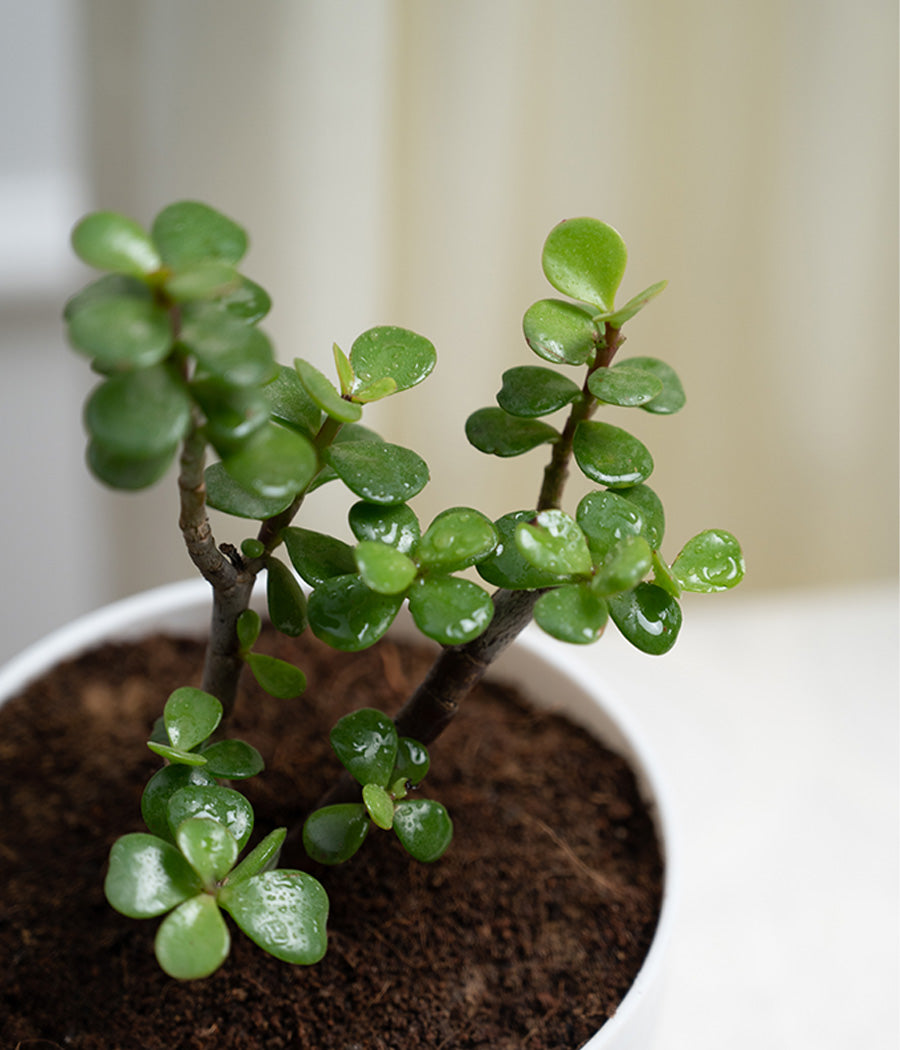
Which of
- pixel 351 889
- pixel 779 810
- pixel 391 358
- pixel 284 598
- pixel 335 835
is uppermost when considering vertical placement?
pixel 391 358

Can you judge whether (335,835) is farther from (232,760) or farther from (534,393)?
(534,393)

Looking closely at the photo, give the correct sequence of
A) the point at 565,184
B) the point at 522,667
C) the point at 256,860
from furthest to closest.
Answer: the point at 565,184 → the point at 522,667 → the point at 256,860

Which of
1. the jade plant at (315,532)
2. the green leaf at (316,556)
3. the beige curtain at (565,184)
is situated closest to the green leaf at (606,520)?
→ the jade plant at (315,532)

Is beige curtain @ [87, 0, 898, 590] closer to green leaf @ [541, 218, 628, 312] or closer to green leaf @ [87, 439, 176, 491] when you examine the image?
green leaf @ [541, 218, 628, 312]

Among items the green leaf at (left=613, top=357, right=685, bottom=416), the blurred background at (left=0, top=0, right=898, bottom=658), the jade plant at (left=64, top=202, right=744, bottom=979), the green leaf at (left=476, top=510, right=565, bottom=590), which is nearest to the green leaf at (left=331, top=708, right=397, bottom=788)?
the jade plant at (left=64, top=202, right=744, bottom=979)

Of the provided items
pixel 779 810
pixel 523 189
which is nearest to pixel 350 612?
pixel 779 810

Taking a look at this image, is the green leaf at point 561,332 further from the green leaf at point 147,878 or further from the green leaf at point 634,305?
the green leaf at point 147,878

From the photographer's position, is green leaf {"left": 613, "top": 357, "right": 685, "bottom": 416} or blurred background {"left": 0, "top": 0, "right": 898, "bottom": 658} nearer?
green leaf {"left": 613, "top": 357, "right": 685, "bottom": 416}
